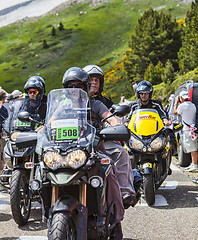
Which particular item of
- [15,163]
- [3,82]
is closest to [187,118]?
[15,163]

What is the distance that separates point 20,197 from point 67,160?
2.60 meters

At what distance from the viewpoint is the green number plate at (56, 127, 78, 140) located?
11.8 ft

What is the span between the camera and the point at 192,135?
11070mm

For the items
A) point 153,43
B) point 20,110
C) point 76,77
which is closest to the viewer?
point 76,77

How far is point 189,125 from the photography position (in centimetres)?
1115

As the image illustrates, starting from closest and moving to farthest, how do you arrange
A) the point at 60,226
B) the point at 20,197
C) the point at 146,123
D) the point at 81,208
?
the point at 60,226 < the point at 81,208 < the point at 20,197 < the point at 146,123

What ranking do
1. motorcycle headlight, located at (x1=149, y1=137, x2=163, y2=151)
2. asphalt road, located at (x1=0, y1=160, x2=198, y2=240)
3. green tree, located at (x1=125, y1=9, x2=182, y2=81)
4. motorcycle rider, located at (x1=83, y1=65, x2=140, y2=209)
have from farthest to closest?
green tree, located at (x1=125, y1=9, x2=182, y2=81) < motorcycle headlight, located at (x1=149, y1=137, x2=163, y2=151) < asphalt road, located at (x1=0, y1=160, x2=198, y2=240) < motorcycle rider, located at (x1=83, y1=65, x2=140, y2=209)

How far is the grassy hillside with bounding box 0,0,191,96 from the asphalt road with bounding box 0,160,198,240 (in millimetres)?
114123

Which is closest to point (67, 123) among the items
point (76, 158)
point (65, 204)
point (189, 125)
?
point (76, 158)

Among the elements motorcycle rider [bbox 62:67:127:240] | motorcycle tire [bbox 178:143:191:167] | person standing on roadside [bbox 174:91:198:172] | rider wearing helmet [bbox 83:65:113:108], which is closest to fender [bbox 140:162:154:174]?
rider wearing helmet [bbox 83:65:113:108]

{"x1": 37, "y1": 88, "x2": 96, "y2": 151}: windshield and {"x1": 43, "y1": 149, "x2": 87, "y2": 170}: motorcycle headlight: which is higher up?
{"x1": 37, "y1": 88, "x2": 96, "y2": 151}: windshield

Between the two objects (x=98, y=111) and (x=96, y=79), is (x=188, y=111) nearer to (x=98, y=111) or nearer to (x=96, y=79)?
(x=96, y=79)

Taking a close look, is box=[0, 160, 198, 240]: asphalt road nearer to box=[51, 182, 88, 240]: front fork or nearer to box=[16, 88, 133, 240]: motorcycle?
box=[16, 88, 133, 240]: motorcycle

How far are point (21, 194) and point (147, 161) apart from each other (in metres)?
2.19
